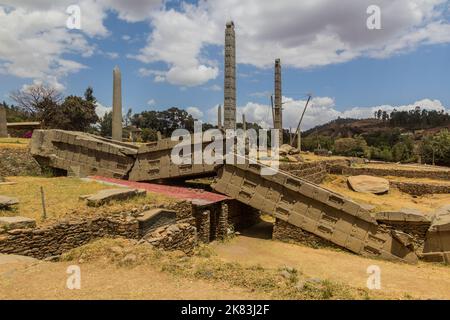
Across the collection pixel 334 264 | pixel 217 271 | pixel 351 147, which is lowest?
pixel 334 264

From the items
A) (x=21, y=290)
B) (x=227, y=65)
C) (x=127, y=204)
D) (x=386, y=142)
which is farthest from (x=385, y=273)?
(x=386, y=142)

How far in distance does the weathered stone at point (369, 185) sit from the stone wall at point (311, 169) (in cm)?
235

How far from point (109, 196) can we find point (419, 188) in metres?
20.9

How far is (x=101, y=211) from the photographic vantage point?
33.4ft

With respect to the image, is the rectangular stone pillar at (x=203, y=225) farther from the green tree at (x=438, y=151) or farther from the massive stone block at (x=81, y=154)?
the green tree at (x=438, y=151)

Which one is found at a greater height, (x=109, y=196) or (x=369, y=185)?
(x=109, y=196)

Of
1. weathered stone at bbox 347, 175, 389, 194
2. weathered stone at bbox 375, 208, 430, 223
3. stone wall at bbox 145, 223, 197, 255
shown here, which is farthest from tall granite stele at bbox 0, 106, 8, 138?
weathered stone at bbox 375, 208, 430, 223

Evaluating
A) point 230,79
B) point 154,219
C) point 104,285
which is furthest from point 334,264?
point 230,79

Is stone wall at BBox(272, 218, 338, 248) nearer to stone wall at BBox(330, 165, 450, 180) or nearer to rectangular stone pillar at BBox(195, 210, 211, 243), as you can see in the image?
rectangular stone pillar at BBox(195, 210, 211, 243)

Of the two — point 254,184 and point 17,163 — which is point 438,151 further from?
point 17,163

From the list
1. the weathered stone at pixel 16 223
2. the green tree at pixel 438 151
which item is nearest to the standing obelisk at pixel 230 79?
the weathered stone at pixel 16 223

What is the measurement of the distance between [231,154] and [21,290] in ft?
32.7

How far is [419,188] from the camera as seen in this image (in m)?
24.0

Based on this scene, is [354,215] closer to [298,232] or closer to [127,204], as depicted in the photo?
[298,232]
